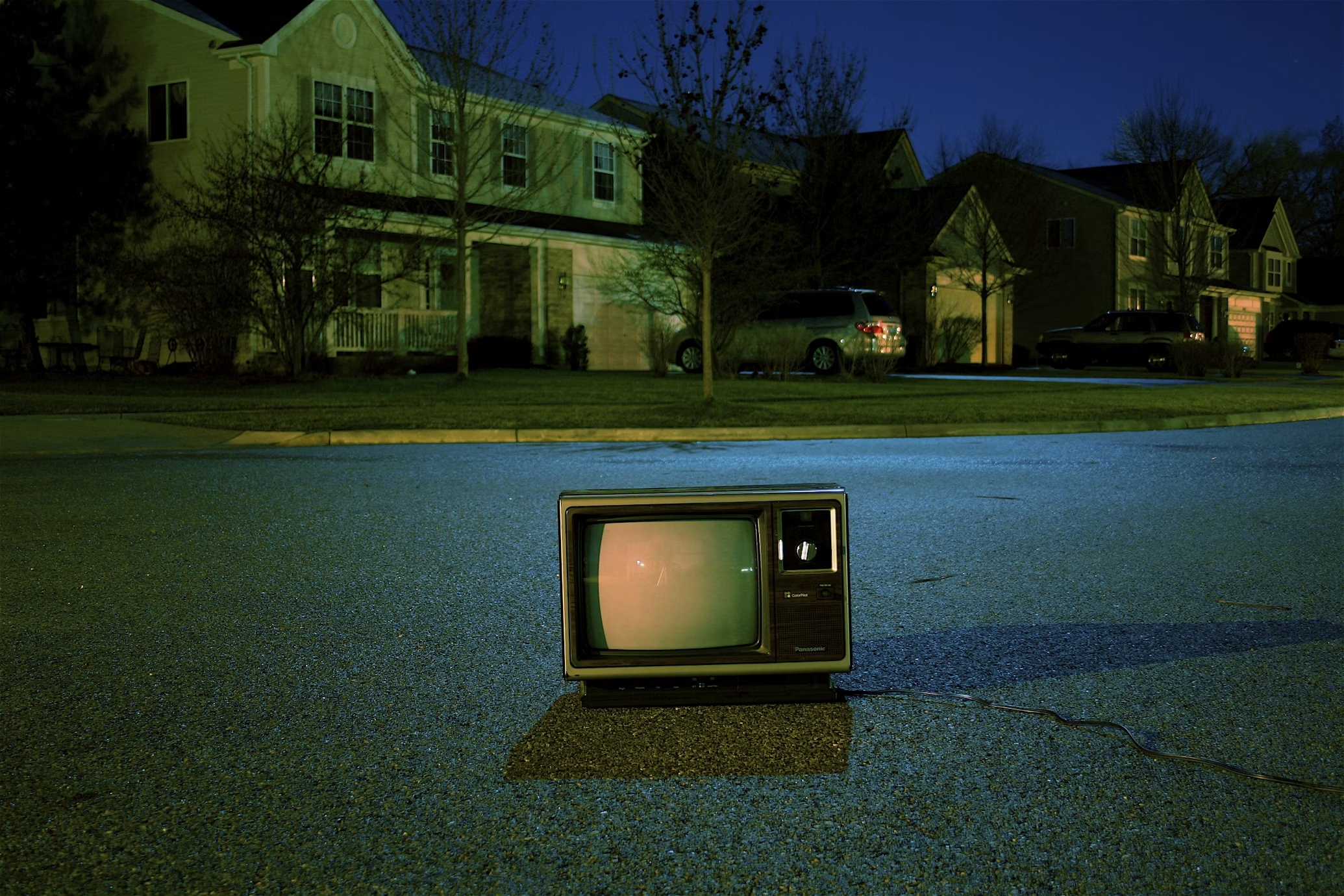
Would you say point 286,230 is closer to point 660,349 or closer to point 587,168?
point 660,349

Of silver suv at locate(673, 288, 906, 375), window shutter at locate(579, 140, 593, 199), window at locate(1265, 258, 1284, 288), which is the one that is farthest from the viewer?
window at locate(1265, 258, 1284, 288)

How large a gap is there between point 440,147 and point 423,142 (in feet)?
3.32

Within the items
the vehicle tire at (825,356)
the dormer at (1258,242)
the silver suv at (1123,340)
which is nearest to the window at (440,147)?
the vehicle tire at (825,356)

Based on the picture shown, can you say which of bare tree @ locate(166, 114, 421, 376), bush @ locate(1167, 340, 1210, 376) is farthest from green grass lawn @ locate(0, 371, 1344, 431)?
bush @ locate(1167, 340, 1210, 376)

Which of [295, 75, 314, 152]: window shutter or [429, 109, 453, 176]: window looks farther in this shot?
[429, 109, 453, 176]: window

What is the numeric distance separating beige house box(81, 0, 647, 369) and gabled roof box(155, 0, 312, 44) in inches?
1.7

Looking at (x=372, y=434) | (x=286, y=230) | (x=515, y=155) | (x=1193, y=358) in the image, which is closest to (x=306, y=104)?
(x=286, y=230)

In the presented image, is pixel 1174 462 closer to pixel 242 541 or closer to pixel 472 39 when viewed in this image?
pixel 242 541

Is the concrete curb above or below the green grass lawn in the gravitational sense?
below

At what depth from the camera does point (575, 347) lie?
100 feet

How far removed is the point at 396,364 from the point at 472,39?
251 inches

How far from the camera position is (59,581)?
6.05 m

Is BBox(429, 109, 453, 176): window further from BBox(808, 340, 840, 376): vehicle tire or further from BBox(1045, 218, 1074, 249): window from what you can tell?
BBox(1045, 218, 1074, 249): window

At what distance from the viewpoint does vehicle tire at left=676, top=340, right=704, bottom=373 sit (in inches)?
1093
